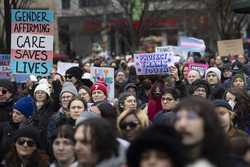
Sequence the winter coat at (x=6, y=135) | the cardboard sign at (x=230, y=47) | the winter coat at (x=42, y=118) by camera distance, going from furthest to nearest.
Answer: the cardboard sign at (x=230, y=47) → the winter coat at (x=42, y=118) → the winter coat at (x=6, y=135)

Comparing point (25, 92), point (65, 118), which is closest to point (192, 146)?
point (65, 118)

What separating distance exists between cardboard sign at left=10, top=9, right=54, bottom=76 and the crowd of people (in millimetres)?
374

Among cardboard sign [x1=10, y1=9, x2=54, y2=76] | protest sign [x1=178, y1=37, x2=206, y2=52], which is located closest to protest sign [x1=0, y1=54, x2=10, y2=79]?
cardboard sign [x1=10, y1=9, x2=54, y2=76]

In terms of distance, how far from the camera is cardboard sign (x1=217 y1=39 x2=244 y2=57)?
2169 cm

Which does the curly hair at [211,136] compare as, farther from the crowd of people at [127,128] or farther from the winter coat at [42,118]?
the winter coat at [42,118]

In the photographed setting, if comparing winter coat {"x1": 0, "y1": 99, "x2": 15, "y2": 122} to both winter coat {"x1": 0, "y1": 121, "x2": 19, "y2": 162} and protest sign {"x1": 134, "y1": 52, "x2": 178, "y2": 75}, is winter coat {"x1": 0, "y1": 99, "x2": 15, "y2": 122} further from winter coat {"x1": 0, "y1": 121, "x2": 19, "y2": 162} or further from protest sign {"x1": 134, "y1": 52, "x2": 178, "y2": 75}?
protest sign {"x1": 134, "y1": 52, "x2": 178, "y2": 75}

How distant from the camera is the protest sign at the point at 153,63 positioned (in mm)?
14461

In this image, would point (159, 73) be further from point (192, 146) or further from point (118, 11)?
point (118, 11)

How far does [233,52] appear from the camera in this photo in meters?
21.7

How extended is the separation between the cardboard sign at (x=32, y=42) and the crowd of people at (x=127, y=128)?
1.23 ft

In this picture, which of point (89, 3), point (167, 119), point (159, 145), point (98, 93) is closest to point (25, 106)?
point (98, 93)

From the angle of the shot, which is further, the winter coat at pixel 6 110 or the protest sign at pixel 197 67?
the protest sign at pixel 197 67

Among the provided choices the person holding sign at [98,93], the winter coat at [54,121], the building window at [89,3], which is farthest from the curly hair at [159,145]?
the building window at [89,3]

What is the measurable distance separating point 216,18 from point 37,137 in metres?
28.2
